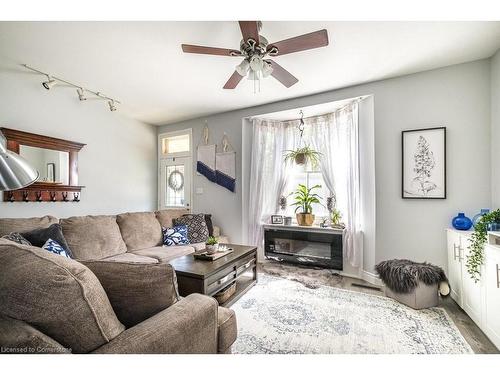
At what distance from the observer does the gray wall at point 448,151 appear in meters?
2.46

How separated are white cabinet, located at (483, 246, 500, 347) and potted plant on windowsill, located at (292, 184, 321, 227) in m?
1.99

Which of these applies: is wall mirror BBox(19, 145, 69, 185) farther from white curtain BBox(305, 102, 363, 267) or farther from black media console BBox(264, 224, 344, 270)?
white curtain BBox(305, 102, 363, 267)

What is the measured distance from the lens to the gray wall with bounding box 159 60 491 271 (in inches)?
96.7

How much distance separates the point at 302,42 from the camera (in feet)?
5.73

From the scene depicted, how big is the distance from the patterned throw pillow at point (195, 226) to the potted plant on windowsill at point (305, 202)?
58.8 inches

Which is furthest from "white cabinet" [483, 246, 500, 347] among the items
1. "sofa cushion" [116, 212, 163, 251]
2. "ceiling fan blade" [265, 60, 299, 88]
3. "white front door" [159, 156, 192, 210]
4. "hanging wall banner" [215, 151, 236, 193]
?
"white front door" [159, 156, 192, 210]

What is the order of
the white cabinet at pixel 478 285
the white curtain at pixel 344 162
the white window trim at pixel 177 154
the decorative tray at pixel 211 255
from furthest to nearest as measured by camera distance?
1. the white window trim at pixel 177 154
2. the white curtain at pixel 344 162
3. the decorative tray at pixel 211 255
4. the white cabinet at pixel 478 285

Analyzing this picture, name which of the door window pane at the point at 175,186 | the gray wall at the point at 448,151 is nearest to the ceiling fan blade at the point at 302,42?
the gray wall at the point at 448,151

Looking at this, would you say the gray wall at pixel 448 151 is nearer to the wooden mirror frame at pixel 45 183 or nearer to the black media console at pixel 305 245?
the black media console at pixel 305 245

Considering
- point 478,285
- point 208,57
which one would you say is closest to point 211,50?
point 208,57
